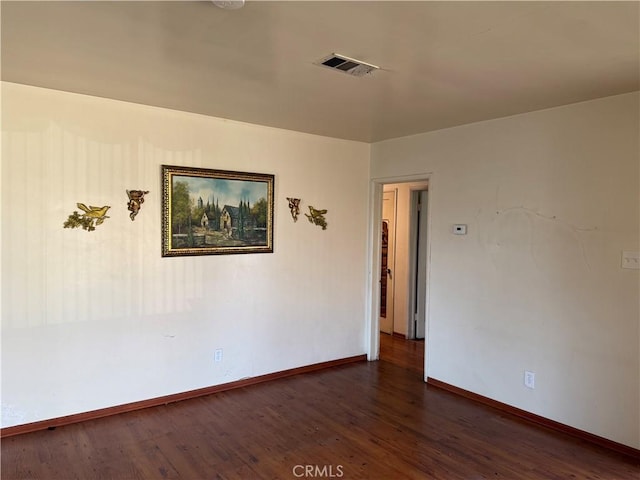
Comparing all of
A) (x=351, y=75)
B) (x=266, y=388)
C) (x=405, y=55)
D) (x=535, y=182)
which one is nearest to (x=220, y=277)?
(x=266, y=388)

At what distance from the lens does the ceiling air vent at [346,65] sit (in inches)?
93.0

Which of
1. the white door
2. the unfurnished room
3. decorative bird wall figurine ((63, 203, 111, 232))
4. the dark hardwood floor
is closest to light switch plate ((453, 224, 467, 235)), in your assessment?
the unfurnished room

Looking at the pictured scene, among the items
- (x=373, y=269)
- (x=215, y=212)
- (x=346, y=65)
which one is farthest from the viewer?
(x=373, y=269)

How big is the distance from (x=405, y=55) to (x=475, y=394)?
295 cm

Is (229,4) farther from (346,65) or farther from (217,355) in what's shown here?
(217,355)

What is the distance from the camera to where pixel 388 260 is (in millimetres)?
6172

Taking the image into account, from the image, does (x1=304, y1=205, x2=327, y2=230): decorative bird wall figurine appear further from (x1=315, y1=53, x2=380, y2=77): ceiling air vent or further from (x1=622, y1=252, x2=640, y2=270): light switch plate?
(x1=622, y1=252, x2=640, y2=270): light switch plate

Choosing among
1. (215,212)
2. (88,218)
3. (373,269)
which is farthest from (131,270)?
(373,269)

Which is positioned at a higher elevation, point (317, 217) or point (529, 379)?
point (317, 217)

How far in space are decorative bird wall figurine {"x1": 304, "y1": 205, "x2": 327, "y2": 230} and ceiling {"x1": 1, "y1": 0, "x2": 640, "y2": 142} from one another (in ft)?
4.09

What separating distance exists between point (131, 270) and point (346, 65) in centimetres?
225

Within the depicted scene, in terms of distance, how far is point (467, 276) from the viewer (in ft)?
12.8

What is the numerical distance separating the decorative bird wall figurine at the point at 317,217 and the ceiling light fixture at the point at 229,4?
2.68 metres

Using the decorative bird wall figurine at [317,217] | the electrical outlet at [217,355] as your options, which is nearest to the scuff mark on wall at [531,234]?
the decorative bird wall figurine at [317,217]
